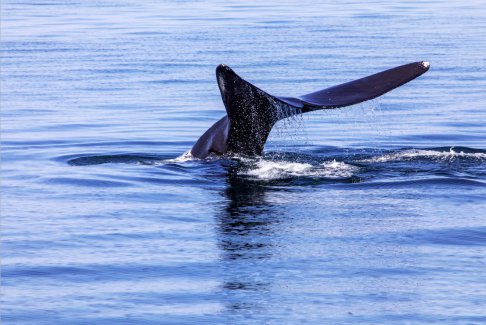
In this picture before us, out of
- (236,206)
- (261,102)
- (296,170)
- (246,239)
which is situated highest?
(261,102)

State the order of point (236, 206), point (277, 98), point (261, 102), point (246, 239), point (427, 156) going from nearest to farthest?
point (246, 239)
point (236, 206)
point (277, 98)
point (261, 102)
point (427, 156)

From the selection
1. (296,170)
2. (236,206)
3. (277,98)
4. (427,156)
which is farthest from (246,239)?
(427,156)

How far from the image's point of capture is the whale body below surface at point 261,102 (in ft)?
31.8

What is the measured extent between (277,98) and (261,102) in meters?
0.41

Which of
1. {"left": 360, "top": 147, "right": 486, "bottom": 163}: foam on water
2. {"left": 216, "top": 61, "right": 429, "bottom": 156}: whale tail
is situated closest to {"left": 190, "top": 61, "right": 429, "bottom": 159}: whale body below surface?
{"left": 216, "top": 61, "right": 429, "bottom": 156}: whale tail

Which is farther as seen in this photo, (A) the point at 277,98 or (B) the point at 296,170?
(B) the point at 296,170

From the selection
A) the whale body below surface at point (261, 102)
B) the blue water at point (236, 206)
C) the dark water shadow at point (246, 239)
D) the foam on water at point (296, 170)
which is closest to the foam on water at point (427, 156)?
the blue water at point (236, 206)

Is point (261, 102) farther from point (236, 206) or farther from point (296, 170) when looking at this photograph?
point (236, 206)

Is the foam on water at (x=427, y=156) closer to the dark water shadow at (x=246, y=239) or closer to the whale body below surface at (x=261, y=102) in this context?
the whale body below surface at (x=261, y=102)

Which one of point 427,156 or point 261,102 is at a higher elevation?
point 261,102

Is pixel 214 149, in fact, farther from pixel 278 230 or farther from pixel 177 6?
pixel 177 6

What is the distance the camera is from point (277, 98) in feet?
31.4

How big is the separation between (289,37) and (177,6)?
39.7ft

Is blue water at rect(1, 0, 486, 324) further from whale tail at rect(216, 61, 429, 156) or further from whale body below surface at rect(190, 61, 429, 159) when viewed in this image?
whale tail at rect(216, 61, 429, 156)
